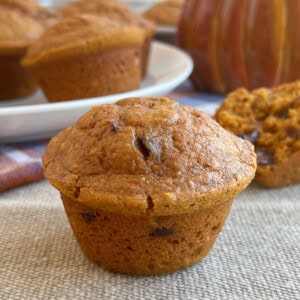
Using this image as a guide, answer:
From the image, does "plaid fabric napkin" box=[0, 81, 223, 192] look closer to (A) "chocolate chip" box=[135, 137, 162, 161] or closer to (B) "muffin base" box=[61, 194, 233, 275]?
(B) "muffin base" box=[61, 194, 233, 275]

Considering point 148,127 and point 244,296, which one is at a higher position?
point 148,127

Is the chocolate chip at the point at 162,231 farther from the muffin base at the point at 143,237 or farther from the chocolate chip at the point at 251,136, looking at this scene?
the chocolate chip at the point at 251,136

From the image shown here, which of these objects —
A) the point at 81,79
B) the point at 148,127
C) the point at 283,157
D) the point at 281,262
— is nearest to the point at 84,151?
the point at 148,127

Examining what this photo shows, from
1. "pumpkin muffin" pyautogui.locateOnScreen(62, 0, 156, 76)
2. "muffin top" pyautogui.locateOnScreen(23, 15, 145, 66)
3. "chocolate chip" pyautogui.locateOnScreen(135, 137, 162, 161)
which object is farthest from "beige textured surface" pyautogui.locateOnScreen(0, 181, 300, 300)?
"pumpkin muffin" pyautogui.locateOnScreen(62, 0, 156, 76)

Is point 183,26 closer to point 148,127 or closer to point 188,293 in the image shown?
point 148,127

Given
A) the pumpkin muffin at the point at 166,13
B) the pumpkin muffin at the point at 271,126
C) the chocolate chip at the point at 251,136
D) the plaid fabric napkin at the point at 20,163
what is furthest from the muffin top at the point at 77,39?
the pumpkin muffin at the point at 166,13

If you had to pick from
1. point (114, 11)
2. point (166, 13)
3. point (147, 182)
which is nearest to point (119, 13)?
point (114, 11)
